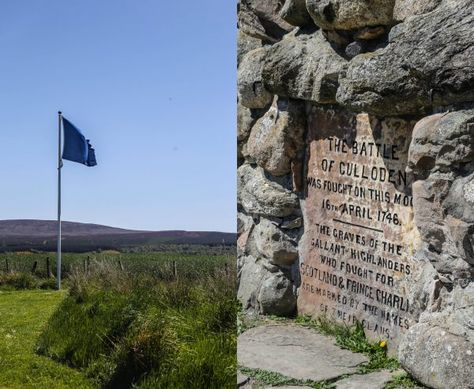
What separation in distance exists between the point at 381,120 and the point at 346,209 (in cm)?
40

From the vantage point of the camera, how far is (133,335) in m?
5.12

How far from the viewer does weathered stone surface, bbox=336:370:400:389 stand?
246cm

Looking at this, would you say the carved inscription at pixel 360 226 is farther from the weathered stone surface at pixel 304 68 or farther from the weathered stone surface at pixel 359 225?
the weathered stone surface at pixel 304 68

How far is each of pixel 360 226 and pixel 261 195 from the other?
0.70 m

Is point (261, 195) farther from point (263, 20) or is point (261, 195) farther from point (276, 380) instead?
point (276, 380)

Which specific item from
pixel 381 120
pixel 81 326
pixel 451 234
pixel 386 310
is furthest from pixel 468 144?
pixel 81 326

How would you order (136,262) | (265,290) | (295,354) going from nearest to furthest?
(295,354), (265,290), (136,262)

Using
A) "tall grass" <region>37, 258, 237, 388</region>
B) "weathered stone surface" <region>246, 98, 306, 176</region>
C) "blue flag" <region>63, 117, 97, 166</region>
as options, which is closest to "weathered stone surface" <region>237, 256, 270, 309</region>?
"tall grass" <region>37, 258, 237, 388</region>

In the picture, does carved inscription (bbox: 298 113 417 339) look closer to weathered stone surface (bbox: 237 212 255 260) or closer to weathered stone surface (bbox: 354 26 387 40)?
weathered stone surface (bbox: 354 26 387 40)

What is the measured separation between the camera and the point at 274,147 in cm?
334

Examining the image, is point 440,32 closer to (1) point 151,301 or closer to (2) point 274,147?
(2) point 274,147

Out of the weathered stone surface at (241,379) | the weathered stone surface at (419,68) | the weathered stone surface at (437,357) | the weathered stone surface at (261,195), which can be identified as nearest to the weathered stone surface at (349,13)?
the weathered stone surface at (419,68)

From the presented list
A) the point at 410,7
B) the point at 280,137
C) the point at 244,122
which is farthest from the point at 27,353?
the point at 410,7

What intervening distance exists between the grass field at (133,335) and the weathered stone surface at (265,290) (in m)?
0.31
